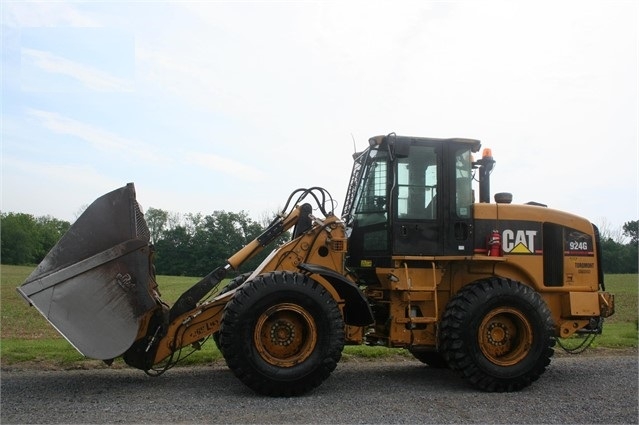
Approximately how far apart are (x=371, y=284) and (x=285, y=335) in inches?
66.8

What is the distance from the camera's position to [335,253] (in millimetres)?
7945

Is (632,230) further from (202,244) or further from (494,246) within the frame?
(494,246)

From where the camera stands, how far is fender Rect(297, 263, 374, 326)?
7.53 m

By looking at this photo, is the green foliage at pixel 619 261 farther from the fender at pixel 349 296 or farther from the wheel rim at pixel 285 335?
the wheel rim at pixel 285 335

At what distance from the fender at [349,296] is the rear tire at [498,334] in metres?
1.03

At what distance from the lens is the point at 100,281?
7051 millimetres

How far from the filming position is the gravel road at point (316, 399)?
6.16m

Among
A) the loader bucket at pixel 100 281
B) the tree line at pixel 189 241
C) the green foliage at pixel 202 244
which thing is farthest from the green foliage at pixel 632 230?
the loader bucket at pixel 100 281

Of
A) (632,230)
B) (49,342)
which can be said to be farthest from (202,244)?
(632,230)

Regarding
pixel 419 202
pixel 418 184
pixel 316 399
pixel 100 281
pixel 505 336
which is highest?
pixel 418 184

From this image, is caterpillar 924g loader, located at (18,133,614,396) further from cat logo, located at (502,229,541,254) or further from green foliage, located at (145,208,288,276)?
green foliage, located at (145,208,288,276)

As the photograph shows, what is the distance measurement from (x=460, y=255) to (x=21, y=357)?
262 inches

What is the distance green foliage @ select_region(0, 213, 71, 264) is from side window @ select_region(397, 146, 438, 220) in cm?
5445

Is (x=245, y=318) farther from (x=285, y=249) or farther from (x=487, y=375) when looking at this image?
(x=487, y=375)
